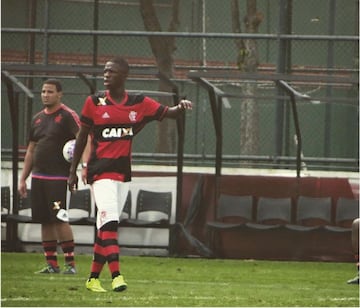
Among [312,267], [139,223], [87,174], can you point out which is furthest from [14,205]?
[87,174]

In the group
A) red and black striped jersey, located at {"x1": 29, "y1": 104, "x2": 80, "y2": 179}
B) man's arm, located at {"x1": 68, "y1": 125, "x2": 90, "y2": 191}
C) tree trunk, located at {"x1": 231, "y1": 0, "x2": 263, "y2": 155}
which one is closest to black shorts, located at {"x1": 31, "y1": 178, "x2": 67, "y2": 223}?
red and black striped jersey, located at {"x1": 29, "y1": 104, "x2": 80, "y2": 179}

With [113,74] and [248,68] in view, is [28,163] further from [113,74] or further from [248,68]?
[248,68]

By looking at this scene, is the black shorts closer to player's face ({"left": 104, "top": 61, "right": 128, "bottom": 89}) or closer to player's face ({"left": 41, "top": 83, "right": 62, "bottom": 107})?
player's face ({"left": 41, "top": 83, "right": 62, "bottom": 107})

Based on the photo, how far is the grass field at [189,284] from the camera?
36.8ft

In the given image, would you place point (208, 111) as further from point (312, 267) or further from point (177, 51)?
point (312, 267)

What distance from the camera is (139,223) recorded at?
18.5 meters

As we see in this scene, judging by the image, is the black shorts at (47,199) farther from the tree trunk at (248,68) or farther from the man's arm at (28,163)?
the tree trunk at (248,68)

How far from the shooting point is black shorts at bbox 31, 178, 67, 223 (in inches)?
565

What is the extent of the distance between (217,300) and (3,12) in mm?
12644

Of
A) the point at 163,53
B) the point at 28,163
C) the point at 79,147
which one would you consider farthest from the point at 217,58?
the point at 79,147

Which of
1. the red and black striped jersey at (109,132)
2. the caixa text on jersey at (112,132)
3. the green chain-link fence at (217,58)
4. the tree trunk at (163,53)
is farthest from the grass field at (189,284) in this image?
the green chain-link fence at (217,58)

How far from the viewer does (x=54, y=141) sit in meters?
14.4

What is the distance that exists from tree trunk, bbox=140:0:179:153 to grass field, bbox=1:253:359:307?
3.72 m

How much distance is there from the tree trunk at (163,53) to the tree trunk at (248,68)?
1.07 m
